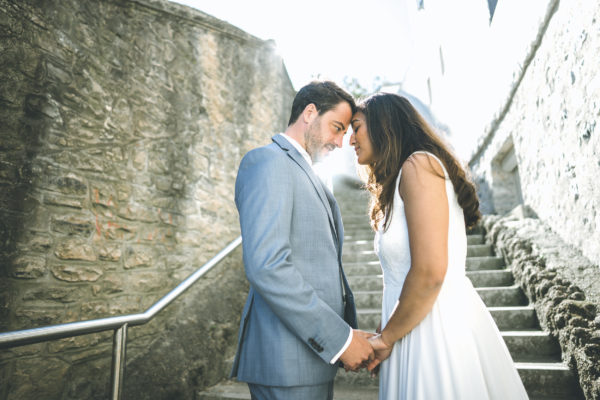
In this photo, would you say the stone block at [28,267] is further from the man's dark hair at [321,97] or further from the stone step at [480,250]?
the stone step at [480,250]

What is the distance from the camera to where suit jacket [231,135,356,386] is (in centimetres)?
121

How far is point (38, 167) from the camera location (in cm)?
229

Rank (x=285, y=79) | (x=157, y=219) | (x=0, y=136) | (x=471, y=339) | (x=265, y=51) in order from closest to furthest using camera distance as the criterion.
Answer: (x=471, y=339) → (x=0, y=136) → (x=157, y=219) → (x=265, y=51) → (x=285, y=79)

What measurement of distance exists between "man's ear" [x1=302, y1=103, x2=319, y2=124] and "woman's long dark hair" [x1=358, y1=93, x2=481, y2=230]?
0.80 ft

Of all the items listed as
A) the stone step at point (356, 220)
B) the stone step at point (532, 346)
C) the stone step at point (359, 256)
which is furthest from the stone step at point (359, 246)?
the stone step at point (532, 346)

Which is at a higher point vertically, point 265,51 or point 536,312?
point 265,51

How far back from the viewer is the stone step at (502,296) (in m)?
3.05

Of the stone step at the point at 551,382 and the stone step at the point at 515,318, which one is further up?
the stone step at the point at 515,318

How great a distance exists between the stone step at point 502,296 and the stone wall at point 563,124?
24.0 inches

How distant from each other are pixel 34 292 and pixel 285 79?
15.3 ft

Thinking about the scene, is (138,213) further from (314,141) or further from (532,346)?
(532,346)

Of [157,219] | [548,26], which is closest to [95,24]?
[157,219]

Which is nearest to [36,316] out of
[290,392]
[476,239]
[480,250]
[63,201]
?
[63,201]

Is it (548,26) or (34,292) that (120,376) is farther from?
(548,26)
